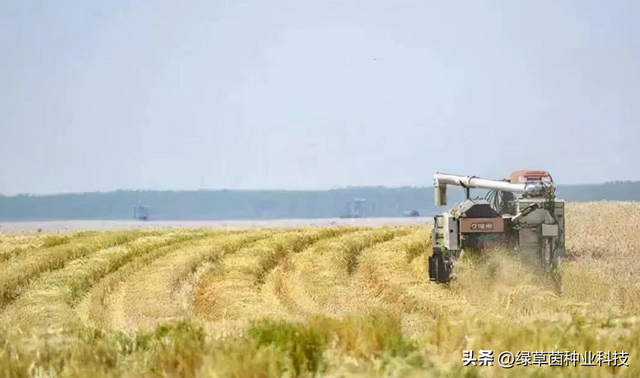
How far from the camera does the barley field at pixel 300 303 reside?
8.70m

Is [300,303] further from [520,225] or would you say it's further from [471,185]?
[471,185]

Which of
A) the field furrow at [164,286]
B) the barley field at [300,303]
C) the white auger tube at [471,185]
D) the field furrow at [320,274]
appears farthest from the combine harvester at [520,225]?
the field furrow at [164,286]

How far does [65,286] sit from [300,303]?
4935 mm

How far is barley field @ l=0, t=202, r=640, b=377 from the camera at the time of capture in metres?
8.70

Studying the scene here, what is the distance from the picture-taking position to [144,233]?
90.8 ft

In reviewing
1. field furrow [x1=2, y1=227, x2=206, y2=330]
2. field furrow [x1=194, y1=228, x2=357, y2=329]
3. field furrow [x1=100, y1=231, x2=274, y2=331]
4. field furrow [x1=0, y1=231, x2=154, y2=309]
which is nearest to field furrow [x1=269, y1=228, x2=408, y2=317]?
field furrow [x1=194, y1=228, x2=357, y2=329]

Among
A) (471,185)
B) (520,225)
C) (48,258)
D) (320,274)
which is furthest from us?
(48,258)

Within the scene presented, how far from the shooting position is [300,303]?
16.8m

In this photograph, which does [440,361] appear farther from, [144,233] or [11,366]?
[144,233]

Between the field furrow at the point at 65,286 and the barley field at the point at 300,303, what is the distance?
0.17 feet

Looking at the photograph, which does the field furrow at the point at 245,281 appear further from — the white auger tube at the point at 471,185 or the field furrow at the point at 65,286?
the white auger tube at the point at 471,185

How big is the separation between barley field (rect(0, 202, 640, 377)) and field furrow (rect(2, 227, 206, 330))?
2.1 inches

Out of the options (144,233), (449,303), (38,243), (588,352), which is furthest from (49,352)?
(144,233)

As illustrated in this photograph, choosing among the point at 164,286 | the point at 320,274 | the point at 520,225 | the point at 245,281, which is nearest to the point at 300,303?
the point at 245,281
